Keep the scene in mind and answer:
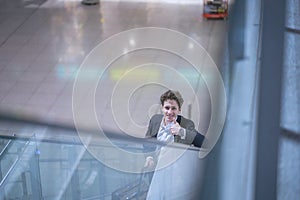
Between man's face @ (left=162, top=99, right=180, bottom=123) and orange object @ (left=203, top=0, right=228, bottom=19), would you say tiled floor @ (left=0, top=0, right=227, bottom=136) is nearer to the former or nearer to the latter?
orange object @ (left=203, top=0, right=228, bottom=19)

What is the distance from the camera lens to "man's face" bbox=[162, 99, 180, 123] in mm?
3168

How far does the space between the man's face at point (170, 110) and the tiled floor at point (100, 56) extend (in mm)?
2276

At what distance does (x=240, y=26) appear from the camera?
1.97 metres

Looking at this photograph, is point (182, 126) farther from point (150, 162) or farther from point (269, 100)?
point (269, 100)

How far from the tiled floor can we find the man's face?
2276 mm

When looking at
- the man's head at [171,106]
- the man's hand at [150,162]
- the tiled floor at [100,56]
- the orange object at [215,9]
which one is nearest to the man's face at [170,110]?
the man's head at [171,106]

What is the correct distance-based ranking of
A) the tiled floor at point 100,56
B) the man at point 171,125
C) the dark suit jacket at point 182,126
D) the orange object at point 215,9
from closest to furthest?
the dark suit jacket at point 182,126
the man at point 171,125
the tiled floor at point 100,56
the orange object at point 215,9

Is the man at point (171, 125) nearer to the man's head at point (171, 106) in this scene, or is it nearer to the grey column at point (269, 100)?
the man's head at point (171, 106)

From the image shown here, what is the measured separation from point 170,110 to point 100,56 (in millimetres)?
5015

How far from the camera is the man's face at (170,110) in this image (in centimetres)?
317

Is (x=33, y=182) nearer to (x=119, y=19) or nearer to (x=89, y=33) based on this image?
(x=89, y=33)

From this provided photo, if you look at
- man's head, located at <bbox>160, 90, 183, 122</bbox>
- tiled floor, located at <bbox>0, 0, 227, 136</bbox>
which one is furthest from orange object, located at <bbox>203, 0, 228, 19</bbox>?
man's head, located at <bbox>160, 90, 183, 122</bbox>

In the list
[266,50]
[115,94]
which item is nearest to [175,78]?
[115,94]

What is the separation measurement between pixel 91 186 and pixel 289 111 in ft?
8.64
